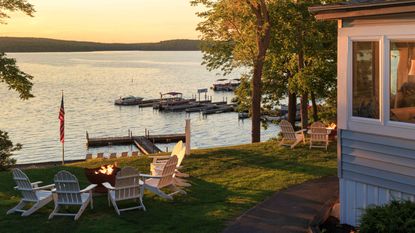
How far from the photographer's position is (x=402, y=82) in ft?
27.5

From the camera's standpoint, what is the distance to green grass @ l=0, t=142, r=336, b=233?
1015 cm

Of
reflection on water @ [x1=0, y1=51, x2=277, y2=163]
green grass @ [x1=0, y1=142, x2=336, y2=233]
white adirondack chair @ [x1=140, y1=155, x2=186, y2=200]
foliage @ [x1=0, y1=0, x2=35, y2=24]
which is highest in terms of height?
foliage @ [x1=0, y1=0, x2=35, y2=24]

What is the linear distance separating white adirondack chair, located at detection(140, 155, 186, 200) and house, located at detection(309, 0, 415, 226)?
4185 millimetres

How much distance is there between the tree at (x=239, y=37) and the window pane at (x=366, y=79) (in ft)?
52.4

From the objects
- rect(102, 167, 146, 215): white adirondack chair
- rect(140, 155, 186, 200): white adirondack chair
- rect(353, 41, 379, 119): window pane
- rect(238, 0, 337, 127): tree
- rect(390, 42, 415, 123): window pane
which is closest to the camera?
rect(390, 42, 415, 123): window pane

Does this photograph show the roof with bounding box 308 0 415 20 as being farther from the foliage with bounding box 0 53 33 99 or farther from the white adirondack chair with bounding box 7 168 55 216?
the foliage with bounding box 0 53 33 99

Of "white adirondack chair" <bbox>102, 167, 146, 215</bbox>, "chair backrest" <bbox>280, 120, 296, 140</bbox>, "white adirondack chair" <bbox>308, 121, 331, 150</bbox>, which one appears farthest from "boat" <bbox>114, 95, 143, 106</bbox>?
"white adirondack chair" <bbox>102, 167, 146, 215</bbox>

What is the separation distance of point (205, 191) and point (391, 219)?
20.1 feet

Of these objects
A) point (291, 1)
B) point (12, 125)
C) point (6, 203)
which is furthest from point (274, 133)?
point (6, 203)

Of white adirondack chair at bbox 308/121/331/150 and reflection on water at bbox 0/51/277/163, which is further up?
white adirondack chair at bbox 308/121/331/150

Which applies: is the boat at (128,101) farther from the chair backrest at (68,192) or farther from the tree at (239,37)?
the chair backrest at (68,192)

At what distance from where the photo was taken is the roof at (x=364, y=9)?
→ 8.04 meters

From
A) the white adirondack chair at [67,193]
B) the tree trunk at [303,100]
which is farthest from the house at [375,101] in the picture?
the tree trunk at [303,100]

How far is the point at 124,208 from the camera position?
11.4 meters
